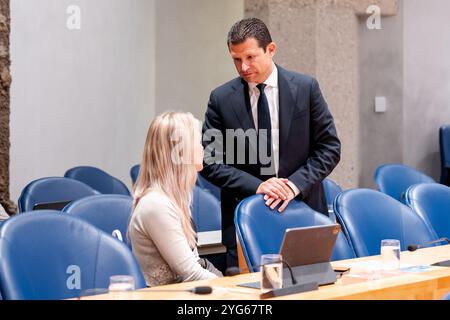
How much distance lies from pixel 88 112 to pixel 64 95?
1.16 ft

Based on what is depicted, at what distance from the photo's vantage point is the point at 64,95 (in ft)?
23.2

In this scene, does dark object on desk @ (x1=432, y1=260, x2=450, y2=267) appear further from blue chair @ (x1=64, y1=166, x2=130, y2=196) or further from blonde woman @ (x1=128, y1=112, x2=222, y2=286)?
blue chair @ (x1=64, y1=166, x2=130, y2=196)

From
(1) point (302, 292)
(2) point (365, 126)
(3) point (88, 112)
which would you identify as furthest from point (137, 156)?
(1) point (302, 292)

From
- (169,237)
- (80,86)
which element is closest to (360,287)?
(169,237)

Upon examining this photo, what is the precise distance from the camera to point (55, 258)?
2.86 meters

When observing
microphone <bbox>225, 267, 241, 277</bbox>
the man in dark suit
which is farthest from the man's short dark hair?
microphone <bbox>225, 267, 241, 277</bbox>

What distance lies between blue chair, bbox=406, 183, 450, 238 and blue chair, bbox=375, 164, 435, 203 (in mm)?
1551

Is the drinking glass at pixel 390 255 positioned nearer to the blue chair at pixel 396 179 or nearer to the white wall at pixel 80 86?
the blue chair at pixel 396 179

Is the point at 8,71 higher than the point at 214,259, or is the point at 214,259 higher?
the point at 8,71

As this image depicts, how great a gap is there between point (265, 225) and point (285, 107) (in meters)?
0.69

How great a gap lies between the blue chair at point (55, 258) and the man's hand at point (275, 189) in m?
0.83

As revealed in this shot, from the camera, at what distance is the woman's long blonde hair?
3.20 m

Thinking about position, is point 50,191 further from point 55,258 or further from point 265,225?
point 55,258
